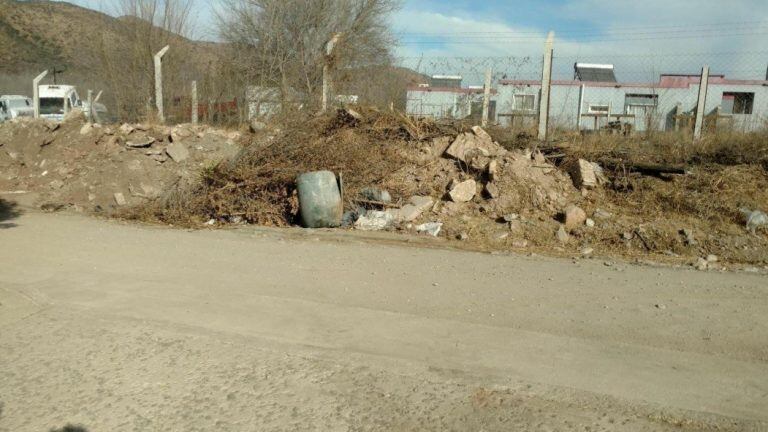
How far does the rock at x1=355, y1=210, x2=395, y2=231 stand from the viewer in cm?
950

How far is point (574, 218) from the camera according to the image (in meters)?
8.88

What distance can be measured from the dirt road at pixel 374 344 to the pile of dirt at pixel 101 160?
4990mm

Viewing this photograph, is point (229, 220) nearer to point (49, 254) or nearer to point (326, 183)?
point (326, 183)

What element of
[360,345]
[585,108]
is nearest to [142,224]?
[360,345]

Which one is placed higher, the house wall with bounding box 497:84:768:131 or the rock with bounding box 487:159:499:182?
the house wall with bounding box 497:84:768:131

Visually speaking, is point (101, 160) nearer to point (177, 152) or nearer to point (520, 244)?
point (177, 152)

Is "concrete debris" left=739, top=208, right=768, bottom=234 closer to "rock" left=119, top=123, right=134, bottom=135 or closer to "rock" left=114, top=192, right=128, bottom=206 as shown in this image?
"rock" left=114, top=192, right=128, bottom=206

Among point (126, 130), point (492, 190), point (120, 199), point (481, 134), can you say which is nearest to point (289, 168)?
point (481, 134)

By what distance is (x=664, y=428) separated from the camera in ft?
11.2

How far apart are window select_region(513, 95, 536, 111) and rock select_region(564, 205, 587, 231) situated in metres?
3.69

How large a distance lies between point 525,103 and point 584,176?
9.79 ft

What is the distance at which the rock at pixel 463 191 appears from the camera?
978cm

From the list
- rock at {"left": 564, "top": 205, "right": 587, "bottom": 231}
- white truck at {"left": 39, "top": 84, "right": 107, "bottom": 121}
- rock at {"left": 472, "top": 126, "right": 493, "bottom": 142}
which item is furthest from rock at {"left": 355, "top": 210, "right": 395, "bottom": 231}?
white truck at {"left": 39, "top": 84, "right": 107, "bottom": 121}

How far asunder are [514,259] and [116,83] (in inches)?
607
